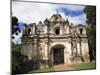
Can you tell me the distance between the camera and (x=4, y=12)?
2.23 metres

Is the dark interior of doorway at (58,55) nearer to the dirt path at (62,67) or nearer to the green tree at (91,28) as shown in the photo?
the dirt path at (62,67)

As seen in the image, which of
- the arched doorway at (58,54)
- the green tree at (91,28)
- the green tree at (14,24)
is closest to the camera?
the green tree at (14,24)

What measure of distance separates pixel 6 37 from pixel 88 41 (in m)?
1.06

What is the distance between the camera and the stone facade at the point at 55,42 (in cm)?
234

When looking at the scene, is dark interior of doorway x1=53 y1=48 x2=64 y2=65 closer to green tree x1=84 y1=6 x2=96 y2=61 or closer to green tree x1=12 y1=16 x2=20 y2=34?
green tree x1=84 y1=6 x2=96 y2=61

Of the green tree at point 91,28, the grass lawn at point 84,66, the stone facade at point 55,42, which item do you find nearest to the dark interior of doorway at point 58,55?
the stone facade at point 55,42

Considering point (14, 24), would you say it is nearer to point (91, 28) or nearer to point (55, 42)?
point (55, 42)

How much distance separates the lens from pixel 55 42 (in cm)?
241

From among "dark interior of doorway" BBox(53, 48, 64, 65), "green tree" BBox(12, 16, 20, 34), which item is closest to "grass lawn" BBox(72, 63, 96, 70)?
"dark interior of doorway" BBox(53, 48, 64, 65)

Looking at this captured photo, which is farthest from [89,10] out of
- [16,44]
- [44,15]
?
[16,44]

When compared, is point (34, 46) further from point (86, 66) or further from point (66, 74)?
point (86, 66)

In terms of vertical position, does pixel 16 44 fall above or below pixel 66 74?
above

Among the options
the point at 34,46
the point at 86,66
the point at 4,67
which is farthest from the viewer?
the point at 86,66

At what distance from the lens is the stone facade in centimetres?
234
